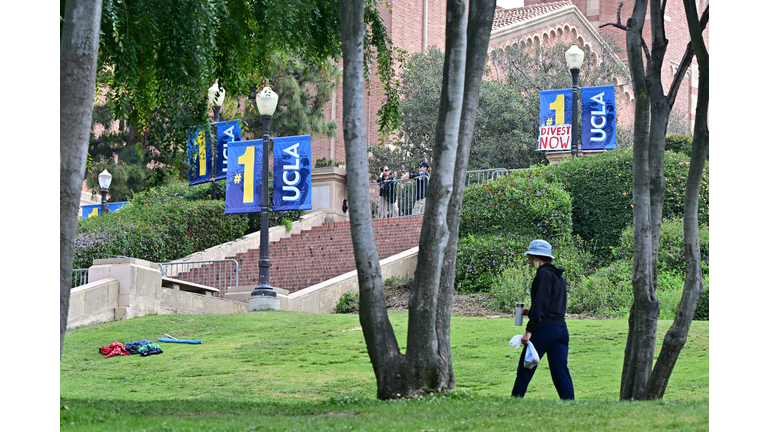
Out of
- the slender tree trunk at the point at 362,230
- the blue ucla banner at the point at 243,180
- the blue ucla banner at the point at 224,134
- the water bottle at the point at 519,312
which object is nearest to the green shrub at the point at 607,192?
the blue ucla banner at the point at 243,180

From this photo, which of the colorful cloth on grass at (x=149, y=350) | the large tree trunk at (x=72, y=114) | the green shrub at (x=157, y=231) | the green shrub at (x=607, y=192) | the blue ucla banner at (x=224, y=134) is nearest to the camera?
the large tree trunk at (x=72, y=114)

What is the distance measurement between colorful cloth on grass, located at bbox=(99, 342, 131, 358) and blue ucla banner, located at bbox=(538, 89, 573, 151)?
531 inches

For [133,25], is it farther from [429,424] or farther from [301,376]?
[429,424]

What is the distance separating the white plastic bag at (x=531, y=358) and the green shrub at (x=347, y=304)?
11.3 meters

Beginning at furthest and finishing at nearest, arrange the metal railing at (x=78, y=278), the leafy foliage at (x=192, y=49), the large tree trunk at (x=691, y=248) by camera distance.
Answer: the metal railing at (x=78, y=278), the leafy foliage at (x=192, y=49), the large tree trunk at (x=691, y=248)

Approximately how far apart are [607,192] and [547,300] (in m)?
14.5

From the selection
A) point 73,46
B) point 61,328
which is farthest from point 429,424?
point 73,46

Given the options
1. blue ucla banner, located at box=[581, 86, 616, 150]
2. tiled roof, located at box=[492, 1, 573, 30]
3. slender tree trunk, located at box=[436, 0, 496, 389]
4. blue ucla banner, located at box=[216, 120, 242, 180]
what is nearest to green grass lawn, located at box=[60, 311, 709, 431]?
slender tree trunk, located at box=[436, 0, 496, 389]

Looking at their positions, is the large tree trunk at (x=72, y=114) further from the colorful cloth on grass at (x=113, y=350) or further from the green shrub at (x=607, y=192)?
the green shrub at (x=607, y=192)

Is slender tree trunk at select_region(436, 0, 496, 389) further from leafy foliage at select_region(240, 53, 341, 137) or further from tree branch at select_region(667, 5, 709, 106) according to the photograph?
leafy foliage at select_region(240, 53, 341, 137)

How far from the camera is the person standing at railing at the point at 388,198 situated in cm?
2800

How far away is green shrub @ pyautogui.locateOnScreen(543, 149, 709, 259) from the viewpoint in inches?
839

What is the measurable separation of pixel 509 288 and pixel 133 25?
10548 millimetres

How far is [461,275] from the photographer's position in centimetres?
2016
